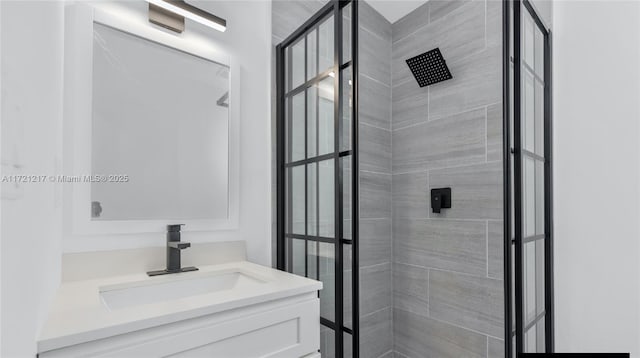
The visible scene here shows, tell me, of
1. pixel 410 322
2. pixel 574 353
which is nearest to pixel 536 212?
pixel 574 353

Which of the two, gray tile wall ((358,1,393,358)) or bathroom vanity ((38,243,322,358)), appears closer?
bathroom vanity ((38,243,322,358))

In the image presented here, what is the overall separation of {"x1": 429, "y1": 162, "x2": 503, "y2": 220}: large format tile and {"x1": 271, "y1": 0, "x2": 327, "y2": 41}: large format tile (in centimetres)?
101

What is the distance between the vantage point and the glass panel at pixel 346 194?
117cm

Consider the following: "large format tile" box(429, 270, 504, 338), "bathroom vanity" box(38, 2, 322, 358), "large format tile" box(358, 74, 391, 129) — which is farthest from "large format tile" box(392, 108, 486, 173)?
"bathroom vanity" box(38, 2, 322, 358)

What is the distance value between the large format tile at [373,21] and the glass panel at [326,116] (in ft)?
2.57

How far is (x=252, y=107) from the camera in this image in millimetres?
1469

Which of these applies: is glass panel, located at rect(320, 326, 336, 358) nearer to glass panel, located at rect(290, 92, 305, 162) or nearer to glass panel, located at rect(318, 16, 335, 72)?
glass panel, located at rect(290, 92, 305, 162)

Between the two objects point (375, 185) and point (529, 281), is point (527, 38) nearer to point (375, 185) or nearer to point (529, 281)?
point (529, 281)

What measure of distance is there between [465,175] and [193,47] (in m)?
1.33

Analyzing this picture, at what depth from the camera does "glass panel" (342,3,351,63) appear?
1.20 m

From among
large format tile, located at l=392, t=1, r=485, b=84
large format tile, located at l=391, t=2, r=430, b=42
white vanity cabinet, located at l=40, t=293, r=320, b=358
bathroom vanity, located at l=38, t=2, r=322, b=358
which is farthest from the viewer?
large format tile, located at l=391, t=2, r=430, b=42

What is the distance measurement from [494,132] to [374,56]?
804 mm

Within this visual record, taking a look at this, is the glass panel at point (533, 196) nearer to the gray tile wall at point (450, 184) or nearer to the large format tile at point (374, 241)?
the gray tile wall at point (450, 184)

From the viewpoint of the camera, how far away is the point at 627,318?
0.47m
